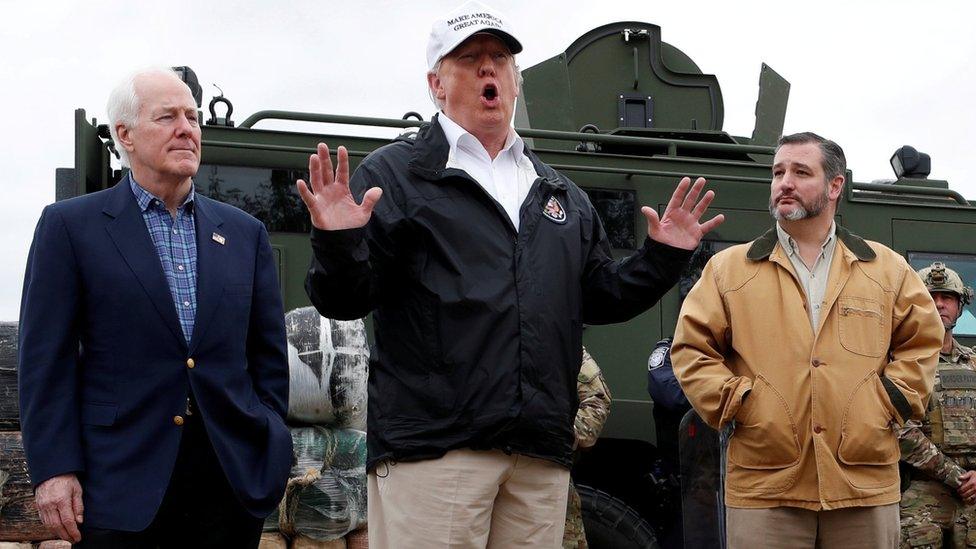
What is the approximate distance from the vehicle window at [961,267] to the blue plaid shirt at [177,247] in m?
5.51

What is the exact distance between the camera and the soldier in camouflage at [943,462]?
5.94m

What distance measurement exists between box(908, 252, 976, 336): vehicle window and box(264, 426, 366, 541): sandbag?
403cm

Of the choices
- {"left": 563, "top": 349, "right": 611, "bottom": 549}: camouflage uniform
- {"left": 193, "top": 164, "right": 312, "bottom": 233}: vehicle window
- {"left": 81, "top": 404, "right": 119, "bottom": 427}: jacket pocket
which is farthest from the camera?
{"left": 193, "top": 164, "right": 312, "bottom": 233}: vehicle window

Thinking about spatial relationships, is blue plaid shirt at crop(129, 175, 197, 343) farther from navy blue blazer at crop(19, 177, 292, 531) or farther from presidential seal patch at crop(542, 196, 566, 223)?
presidential seal patch at crop(542, 196, 566, 223)

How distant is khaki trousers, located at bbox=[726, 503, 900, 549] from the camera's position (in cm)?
434

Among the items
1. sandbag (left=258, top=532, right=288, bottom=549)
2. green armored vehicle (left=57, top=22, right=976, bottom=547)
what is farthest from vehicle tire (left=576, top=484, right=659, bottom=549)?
sandbag (left=258, top=532, right=288, bottom=549)

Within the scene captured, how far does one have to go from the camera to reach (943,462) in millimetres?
5969

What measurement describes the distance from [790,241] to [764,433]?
756 millimetres

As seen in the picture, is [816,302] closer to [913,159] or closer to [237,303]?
[237,303]

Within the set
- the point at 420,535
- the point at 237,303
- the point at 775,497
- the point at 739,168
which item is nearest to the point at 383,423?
the point at 420,535

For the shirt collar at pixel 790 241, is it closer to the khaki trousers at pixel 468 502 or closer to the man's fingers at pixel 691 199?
the man's fingers at pixel 691 199

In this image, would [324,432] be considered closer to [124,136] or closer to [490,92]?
[124,136]

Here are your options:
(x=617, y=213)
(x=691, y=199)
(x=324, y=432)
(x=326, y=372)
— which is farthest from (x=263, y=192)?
(x=691, y=199)

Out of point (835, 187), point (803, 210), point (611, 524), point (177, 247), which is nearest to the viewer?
point (177, 247)
